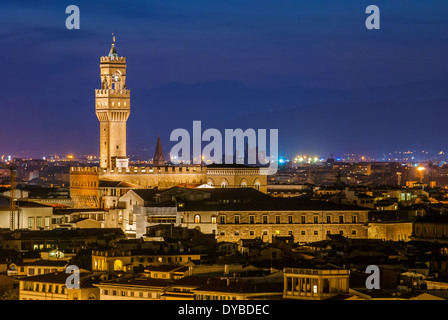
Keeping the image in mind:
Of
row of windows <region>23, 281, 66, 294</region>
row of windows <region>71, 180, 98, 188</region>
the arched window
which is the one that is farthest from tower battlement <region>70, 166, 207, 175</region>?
row of windows <region>23, 281, 66, 294</region>

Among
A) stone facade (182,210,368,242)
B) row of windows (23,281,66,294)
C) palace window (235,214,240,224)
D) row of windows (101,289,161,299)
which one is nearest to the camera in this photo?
row of windows (101,289,161,299)

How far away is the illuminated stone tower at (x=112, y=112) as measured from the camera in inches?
2918

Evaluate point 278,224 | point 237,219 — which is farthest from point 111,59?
point 278,224

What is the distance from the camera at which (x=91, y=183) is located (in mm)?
70625

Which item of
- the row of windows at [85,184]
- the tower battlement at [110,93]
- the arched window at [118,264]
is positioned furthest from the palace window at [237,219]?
the tower battlement at [110,93]

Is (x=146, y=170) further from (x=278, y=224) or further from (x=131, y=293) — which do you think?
(x=131, y=293)

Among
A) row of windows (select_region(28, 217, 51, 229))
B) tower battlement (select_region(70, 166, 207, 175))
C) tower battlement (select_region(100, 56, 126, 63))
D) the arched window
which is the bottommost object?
the arched window

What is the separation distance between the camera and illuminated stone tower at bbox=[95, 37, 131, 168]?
74.1 metres

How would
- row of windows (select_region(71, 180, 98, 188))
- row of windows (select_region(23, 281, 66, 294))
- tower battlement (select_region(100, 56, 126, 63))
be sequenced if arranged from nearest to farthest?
row of windows (select_region(23, 281, 66, 294)) → row of windows (select_region(71, 180, 98, 188)) → tower battlement (select_region(100, 56, 126, 63))

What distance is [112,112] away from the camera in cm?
7519

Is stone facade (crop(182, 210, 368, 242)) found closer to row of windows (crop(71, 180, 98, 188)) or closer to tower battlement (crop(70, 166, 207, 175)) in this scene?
row of windows (crop(71, 180, 98, 188))
